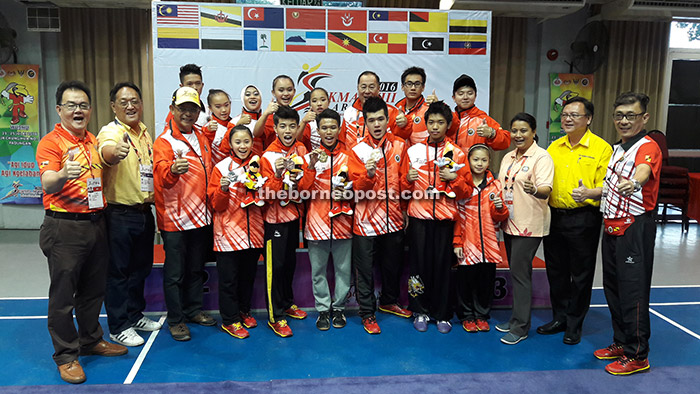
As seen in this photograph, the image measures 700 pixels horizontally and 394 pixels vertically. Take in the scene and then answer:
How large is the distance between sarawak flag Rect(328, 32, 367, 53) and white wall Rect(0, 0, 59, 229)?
14.1 feet

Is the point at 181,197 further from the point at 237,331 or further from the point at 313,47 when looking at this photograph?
the point at 313,47

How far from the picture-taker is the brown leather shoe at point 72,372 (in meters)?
2.81

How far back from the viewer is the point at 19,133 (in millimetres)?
6746

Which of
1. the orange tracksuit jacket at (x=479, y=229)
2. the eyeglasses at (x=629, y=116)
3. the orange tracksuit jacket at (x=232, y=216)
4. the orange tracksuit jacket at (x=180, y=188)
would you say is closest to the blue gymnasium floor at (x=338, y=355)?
the orange tracksuit jacket at (x=479, y=229)

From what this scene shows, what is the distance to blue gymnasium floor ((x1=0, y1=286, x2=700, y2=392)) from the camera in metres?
2.91

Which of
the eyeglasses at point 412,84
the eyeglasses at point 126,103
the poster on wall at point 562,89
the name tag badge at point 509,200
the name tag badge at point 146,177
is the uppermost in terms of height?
the poster on wall at point 562,89

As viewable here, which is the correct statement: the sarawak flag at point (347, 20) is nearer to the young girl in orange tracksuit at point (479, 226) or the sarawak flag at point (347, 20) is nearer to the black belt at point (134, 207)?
the young girl in orange tracksuit at point (479, 226)

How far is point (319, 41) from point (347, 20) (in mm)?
387

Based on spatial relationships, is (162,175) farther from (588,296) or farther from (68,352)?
(588,296)

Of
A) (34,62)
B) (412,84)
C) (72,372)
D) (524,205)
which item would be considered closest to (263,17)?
(412,84)

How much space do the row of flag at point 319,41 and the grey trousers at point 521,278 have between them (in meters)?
2.71

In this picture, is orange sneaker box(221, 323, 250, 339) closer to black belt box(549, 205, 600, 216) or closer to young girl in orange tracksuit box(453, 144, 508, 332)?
young girl in orange tracksuit box(453, 144, 508, 332)

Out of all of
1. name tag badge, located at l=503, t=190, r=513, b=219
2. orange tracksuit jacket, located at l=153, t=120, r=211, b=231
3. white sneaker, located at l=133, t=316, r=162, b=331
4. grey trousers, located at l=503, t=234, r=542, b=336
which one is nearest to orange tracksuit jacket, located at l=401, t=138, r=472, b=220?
name tag badge, located at l=503, t=190, r=513, b=219

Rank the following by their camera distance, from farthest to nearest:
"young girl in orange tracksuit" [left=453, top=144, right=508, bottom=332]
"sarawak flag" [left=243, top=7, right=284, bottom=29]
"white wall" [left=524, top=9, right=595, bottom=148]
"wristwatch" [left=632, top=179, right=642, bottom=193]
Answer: "white wall" [left=524, top=9, right=595, bottom=148] → "sarawak flag" [left=243, top=7, right=284, bottom=29] → "young girl in orange tracksuit" [left=453, top=144, right=508, bottom=332] → "wristwatch" [left=632, top=179, right=642, bottom=193]
